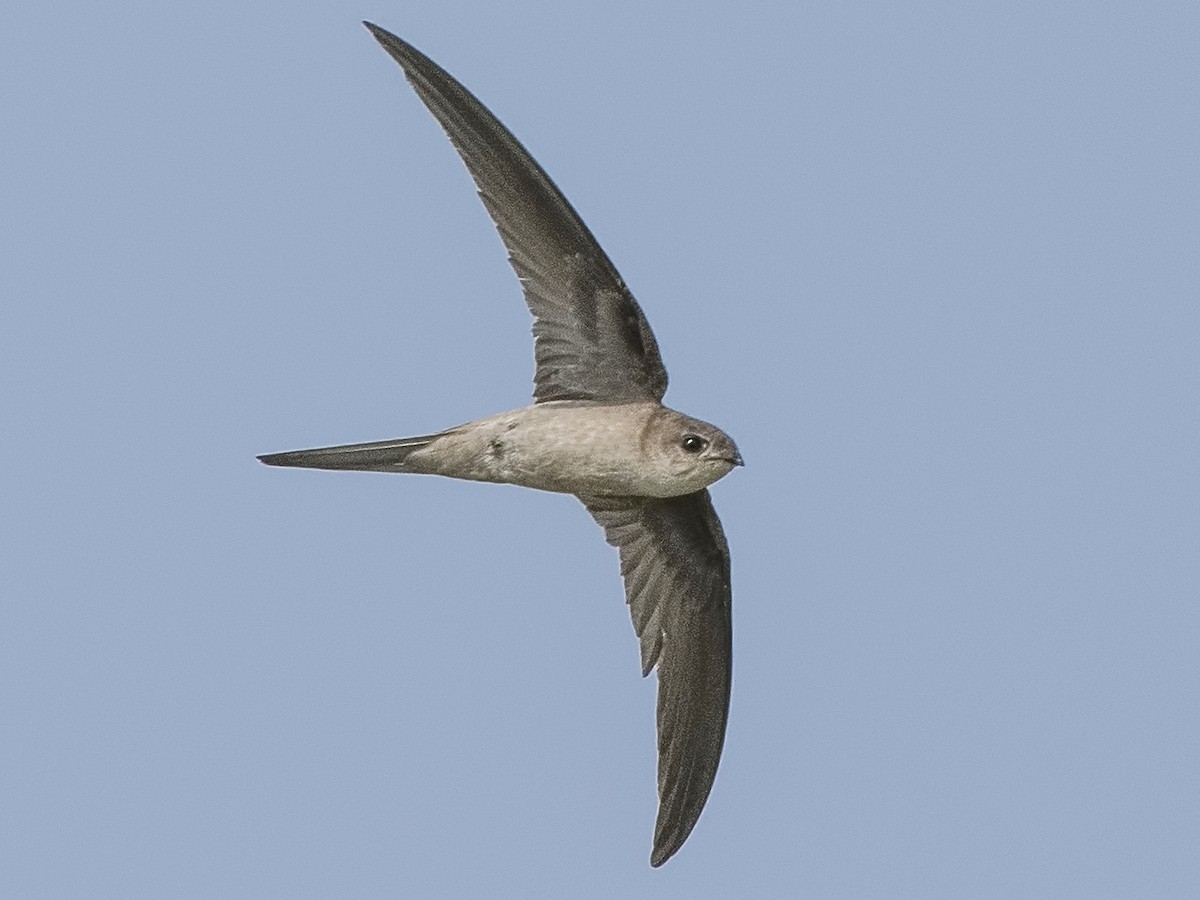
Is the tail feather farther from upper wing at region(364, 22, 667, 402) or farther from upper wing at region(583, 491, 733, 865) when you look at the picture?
upper wing at region(583, 491, 733, 865)

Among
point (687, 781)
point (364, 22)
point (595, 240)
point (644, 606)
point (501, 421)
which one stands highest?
point (364, 22)

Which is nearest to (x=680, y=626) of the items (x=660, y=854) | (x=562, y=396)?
(x=660, y=854)

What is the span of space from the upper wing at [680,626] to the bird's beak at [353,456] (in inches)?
31.0

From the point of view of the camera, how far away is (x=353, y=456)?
8539 millimetres

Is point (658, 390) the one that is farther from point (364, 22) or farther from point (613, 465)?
point (364, 22)

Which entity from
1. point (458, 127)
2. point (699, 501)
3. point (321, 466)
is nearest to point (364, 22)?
point (458, 127)

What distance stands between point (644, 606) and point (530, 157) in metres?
1.88

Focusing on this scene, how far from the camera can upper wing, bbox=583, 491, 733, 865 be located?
8906 mm

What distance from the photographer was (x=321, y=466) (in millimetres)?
8555

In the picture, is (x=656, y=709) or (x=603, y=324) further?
(x=656, y=709)

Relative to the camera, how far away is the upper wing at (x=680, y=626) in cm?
891

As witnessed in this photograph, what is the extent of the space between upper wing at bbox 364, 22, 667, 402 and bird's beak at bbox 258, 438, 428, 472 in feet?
1.85

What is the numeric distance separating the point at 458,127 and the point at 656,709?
2.45 meters

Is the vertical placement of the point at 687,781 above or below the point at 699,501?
below
